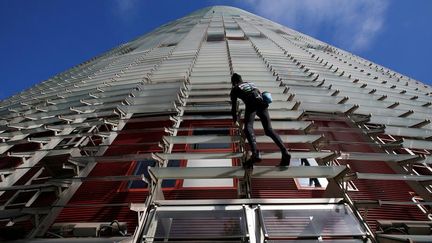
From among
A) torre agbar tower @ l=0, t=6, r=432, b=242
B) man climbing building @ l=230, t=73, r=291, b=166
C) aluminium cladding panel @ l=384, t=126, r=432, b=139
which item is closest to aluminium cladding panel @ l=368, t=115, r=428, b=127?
torre agbar tower @ l=0, t=6, r=432, b=242

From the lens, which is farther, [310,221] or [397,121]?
[397,121]

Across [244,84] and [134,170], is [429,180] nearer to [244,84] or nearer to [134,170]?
[244,84]

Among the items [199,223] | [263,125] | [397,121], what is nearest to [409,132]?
[397,121]

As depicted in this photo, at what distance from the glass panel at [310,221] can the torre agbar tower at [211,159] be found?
1 centimetres

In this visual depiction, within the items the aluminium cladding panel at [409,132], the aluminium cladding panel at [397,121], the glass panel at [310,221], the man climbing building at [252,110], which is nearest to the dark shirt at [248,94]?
the man climbing building at [252,110]

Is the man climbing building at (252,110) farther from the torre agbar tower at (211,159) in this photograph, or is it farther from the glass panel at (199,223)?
the glass panel at (199,223)

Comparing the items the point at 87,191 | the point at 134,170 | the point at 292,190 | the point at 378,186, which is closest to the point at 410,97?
the point at 378,186

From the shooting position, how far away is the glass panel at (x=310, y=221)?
10.2 feet

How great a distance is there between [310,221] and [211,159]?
245 centimetres

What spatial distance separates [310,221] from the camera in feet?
10.6

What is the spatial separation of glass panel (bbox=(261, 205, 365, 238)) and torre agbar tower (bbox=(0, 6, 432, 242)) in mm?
12

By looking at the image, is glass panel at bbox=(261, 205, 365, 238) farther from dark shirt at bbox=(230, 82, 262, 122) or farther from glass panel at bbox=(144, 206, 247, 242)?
dark shirt at bbox=(230, 82, 262, 122)

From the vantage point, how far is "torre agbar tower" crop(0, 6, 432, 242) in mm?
3342

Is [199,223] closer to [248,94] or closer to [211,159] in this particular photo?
[248,94]
